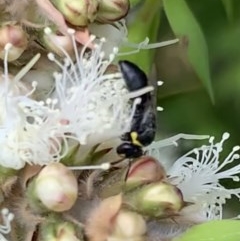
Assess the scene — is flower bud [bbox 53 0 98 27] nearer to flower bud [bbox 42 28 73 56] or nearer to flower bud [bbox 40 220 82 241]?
flower bud [bbox 42 28 73 56]

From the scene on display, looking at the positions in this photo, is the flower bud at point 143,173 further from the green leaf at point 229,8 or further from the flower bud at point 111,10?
the green leaf at point 229,8

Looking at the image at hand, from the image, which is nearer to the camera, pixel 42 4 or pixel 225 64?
pixel 42 4

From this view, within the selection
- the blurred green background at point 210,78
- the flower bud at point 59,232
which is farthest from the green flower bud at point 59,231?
the blurred green background at point 210,78

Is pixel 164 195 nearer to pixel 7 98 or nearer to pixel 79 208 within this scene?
pixel 79 208

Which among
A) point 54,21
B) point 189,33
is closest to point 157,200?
point 54,21

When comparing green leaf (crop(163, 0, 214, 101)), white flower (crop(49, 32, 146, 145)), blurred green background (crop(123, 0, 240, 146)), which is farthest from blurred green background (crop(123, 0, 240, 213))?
white flower (crop(49, 32, 146, 145))

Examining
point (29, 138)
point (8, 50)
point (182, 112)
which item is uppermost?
point (8, 50)

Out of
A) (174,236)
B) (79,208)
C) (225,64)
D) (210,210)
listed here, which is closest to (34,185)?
(79,208)
